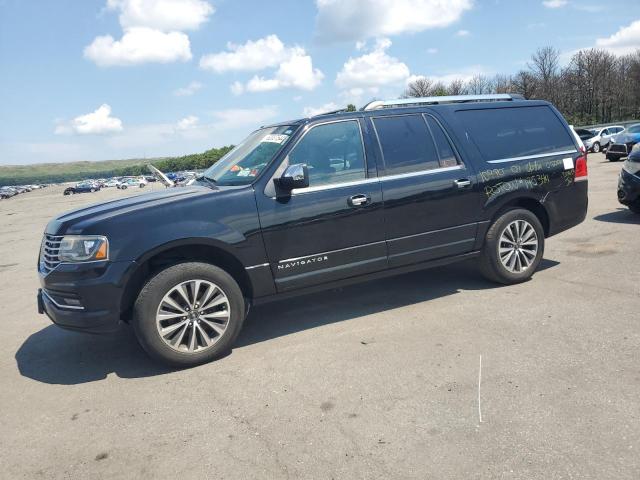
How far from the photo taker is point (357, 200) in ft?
14.5

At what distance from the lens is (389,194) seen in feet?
15.1

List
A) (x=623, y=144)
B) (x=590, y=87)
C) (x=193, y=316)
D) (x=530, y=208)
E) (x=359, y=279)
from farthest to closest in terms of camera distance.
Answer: (x=590, y=87) → (x=623, y=144) → (x=530, y=208) → (x=359, y=279) → (x=193, y=316)

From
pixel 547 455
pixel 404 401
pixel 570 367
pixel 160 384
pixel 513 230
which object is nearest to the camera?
pixel 547 455

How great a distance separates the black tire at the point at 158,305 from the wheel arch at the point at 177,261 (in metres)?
0.14

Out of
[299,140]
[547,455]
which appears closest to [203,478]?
[547,455]

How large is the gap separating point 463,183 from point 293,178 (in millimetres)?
1874

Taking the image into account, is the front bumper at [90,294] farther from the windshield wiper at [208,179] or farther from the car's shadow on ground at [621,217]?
the car's shadow on ground at [621,217]

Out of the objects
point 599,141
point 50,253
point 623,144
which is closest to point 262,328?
point 50,253

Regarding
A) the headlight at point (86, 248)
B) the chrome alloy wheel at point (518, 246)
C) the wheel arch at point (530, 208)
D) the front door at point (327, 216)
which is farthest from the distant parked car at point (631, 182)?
the headlight at point (86, 248)

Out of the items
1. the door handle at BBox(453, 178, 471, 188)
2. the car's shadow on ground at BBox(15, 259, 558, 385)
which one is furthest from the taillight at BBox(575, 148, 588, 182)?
the door handle at BBox(453, 178, 471, 188)

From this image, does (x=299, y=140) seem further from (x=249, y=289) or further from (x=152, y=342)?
(x=152, y=342)

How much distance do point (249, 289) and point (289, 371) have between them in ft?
2.72

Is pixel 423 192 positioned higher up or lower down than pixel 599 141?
higher up

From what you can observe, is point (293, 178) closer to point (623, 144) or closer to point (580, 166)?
point (580, 166)
